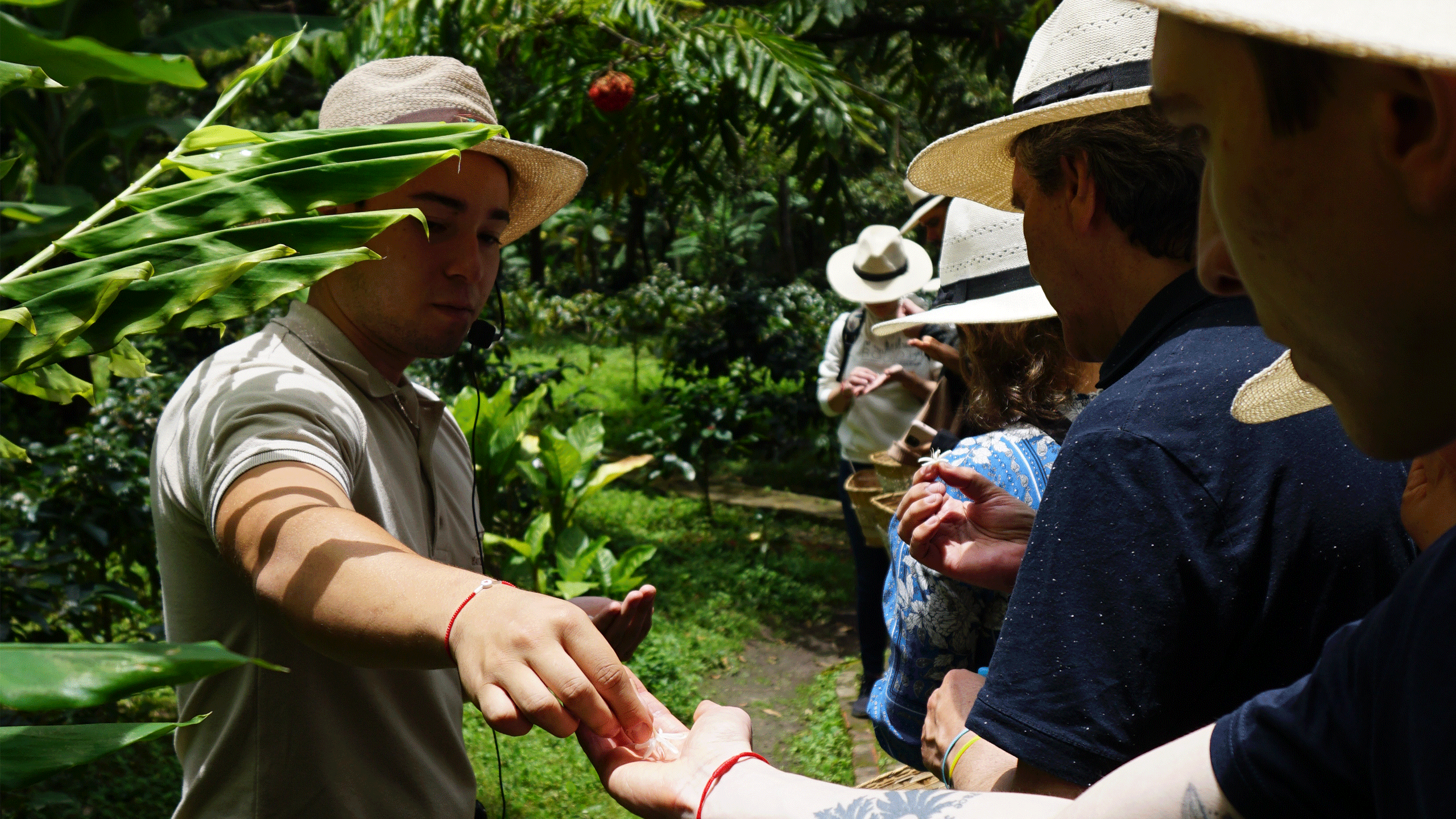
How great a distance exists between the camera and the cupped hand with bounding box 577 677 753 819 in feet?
4.04

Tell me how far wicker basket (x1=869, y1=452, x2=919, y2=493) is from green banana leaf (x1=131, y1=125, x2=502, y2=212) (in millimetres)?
2100

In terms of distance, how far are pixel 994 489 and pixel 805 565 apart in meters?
5.15

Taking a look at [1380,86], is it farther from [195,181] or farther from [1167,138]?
[195,181]

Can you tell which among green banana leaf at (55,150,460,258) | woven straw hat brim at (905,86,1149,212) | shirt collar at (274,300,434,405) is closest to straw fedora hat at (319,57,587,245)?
shirt collar at (274,300,434,405)

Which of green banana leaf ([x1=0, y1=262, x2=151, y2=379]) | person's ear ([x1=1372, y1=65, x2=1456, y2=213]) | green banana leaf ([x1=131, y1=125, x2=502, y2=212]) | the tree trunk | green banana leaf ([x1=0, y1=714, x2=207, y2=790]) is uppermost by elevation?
person's ear ([x1=1372, y1=65, x2=1456, y2=213])

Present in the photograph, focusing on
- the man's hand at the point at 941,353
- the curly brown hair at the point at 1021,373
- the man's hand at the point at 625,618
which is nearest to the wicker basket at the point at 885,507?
the curly brown hair at the point at 1021,373

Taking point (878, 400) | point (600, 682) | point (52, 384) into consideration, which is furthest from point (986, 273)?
point (878, 400)

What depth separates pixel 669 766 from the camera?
1271mm

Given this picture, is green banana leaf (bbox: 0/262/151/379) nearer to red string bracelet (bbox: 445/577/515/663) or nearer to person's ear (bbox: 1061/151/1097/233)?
red string bracelet (bbox: 445/577/515/663)

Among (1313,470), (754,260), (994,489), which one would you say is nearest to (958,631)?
(994,489)

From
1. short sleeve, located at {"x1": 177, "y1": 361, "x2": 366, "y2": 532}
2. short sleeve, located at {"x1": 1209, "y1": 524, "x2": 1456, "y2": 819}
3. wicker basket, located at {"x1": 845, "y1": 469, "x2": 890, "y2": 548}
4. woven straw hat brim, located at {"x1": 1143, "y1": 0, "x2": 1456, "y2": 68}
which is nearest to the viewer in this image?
woven straw hat brim, located at {"x1": 1143, "y1": 0, "x2": 1456, "y2": 68}

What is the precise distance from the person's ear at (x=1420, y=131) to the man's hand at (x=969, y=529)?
107cm

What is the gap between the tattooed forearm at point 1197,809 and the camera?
0.85 m

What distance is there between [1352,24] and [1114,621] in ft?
2.40
